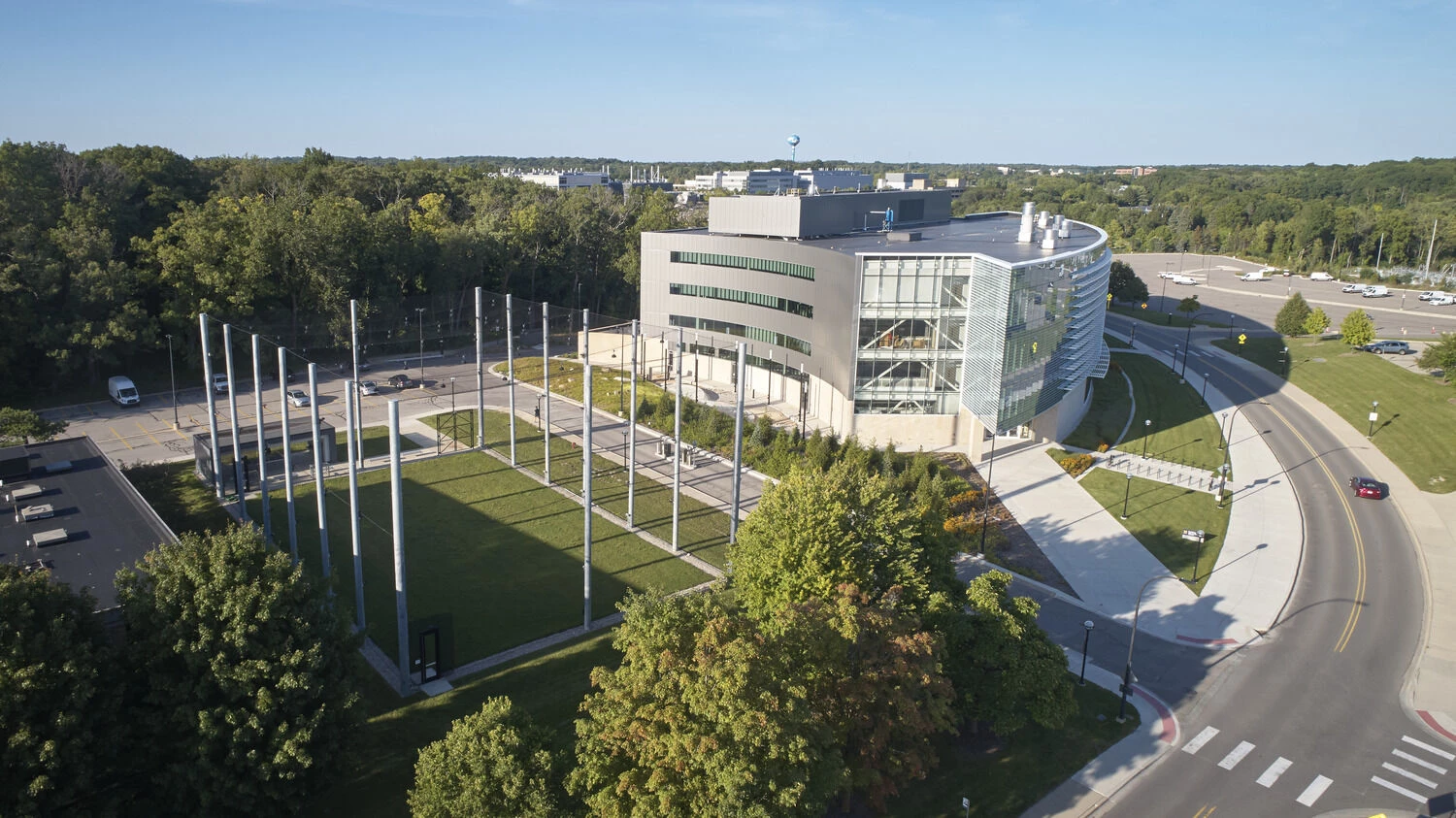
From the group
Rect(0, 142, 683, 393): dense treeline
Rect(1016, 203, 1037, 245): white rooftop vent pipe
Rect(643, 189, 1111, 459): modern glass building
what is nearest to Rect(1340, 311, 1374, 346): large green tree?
Rect(643, 189, 1111, 459): modern glass building

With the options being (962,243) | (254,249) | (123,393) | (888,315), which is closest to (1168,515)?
(888,315)

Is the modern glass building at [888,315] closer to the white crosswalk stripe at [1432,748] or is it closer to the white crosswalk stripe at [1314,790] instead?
the white crosswalk stripe at [1432,748]

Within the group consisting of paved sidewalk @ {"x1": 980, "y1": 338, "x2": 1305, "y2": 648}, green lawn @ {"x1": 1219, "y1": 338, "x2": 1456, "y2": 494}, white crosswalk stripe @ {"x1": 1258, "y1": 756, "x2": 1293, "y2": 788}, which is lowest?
white crosswalk stripe @ {"x1": 1258, "y1": 756, "x2": 1293, "y2": 788}

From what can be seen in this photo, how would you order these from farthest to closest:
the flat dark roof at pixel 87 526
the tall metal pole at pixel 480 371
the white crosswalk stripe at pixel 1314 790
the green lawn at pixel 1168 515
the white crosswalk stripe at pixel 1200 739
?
1. the tall metal pole at pixel 480 371
2. the green lawn at pixel 1168 515
3. the white crosswalk stripe at pixel 1200 739
4. the flat dark roof at pixel 87 526
5. the white crosswalk stripe at pixel 1314 790

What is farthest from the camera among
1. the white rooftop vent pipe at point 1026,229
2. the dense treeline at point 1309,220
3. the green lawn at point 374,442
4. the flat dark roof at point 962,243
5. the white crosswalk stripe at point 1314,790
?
the dense treeline at point 1309,220

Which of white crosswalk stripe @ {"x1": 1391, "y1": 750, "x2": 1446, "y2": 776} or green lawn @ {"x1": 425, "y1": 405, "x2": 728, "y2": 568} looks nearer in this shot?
white crosswalk stripe @ {"x1": 1391, "y1": 750, "x2": 1446, "y2": 776}

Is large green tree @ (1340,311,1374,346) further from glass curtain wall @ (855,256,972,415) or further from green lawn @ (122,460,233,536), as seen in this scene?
green lawn @ (122,460,233,536)

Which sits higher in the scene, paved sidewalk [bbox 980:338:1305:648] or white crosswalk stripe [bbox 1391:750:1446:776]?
paved sidewalk [bbox 980:338:1305:648]

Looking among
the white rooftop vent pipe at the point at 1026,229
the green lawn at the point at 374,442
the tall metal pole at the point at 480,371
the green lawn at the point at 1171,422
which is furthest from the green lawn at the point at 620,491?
the white rooftop vent pipe at the point at 1026,229
